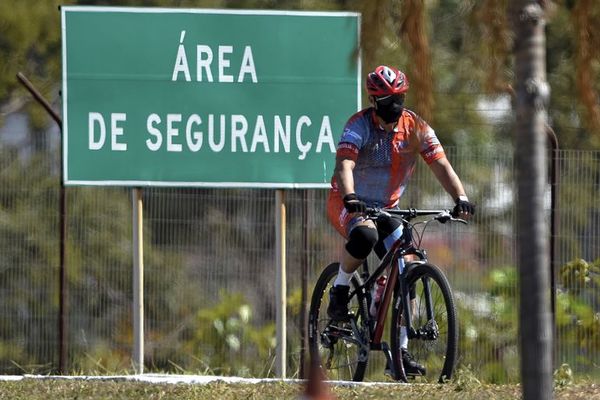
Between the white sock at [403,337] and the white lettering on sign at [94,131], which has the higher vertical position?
the white lettering on sign at [94,131]

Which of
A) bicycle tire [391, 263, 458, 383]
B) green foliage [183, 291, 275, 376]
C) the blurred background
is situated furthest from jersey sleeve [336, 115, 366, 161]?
green foliage [183, 291, 275, 376]

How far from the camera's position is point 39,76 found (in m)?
16.6

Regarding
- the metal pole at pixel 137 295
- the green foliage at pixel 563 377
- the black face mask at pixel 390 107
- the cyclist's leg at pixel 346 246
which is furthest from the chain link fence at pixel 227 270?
the black face mask at pixel 390 107

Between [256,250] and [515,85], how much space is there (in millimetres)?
6080

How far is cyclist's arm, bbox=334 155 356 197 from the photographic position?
928 centimetres

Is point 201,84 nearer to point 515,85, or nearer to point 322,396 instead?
point 515,85

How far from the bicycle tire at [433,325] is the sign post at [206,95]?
88.8 inches

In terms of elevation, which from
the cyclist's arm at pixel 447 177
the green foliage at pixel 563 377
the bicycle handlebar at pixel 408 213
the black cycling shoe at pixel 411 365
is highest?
the cyclist's arm at pixel 447 177

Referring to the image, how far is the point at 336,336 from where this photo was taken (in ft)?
33.2

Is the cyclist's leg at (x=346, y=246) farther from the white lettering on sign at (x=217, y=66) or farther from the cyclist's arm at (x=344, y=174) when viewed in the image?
the white lettering on sign at (x=217, y=66)

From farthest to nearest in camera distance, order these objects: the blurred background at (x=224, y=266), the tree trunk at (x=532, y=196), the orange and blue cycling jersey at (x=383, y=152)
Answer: the blurred background at (x=224, y=266) < the orange and blue cycling jersey at (x=383, y=152) < the tree trunk at (x=532, y=196)

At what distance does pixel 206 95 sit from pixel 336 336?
2.39 metres

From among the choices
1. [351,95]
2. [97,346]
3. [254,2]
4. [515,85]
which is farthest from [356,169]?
[254,2]

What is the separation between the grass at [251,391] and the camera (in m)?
8.73
